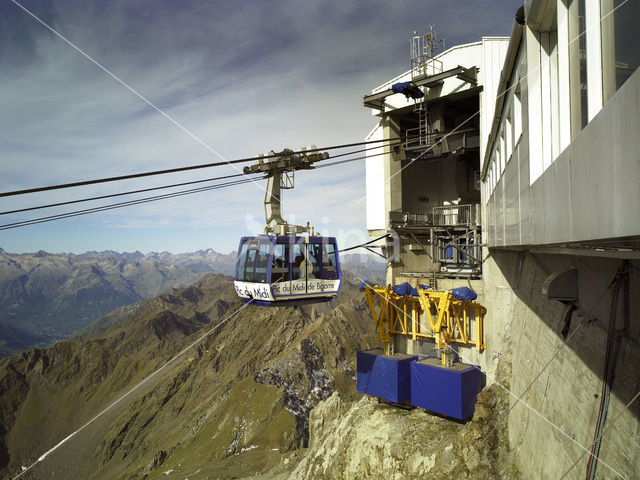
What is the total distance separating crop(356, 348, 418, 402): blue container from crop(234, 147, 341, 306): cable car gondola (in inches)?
241

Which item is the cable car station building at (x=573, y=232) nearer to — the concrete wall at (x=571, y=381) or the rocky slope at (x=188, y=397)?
the concrete wall at (x=571, y=381)

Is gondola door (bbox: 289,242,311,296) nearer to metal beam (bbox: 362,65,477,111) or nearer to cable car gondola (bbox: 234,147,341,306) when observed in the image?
cable car gondola (bbox: 234,147,341,306)

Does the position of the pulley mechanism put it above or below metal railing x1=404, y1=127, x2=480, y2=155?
below

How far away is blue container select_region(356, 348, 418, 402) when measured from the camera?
16.9 metres

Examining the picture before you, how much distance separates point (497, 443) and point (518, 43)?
9521mm

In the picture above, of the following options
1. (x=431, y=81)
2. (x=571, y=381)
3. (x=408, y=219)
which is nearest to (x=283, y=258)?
(x=571, y=381)

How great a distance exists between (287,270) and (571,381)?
309 inches

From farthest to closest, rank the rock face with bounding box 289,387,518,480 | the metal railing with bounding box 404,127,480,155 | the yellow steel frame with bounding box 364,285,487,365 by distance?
the metal railing with bounding box 404,127,480,155 → the yellow steel frame with bounding box 364,285,487,365 → the rock face with bounding box 289,387,518,480

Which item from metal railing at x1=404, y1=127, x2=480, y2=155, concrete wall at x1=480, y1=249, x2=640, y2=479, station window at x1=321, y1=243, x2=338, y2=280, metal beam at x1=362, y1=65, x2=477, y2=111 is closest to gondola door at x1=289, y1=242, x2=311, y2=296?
station window at x1=321, y1=243, x2=338, y2=280

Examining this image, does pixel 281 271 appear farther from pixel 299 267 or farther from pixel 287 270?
pixel 299 267

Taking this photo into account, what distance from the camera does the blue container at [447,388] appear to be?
575 inches

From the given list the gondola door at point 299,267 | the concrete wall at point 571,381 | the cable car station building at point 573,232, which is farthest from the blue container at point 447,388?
the gondola door at point 299,267

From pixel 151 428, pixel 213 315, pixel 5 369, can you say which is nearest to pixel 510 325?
pixel 151 428

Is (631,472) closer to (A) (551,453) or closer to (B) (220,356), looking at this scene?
(A) (551,453)
